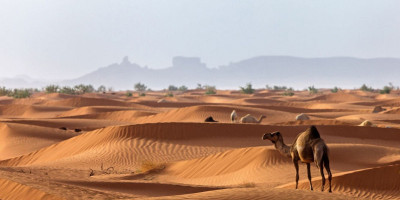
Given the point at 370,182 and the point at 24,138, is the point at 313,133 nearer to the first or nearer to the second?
the point at 370,182

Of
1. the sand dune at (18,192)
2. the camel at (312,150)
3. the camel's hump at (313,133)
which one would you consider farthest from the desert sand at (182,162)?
the camel's hump at (313,133)

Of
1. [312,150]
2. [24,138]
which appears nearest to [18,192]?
[312,150]

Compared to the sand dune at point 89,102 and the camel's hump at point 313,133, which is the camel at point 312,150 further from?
the sand dune at point 89,102

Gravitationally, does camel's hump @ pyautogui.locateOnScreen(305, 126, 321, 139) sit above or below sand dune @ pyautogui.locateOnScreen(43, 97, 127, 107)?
below

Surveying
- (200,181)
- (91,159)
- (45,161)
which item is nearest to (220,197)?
(200,181)

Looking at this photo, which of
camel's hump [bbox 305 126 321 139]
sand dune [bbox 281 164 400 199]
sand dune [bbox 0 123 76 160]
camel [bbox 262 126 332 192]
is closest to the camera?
camel [bbox 262 126 332 192]

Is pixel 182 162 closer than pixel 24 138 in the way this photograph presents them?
Yes

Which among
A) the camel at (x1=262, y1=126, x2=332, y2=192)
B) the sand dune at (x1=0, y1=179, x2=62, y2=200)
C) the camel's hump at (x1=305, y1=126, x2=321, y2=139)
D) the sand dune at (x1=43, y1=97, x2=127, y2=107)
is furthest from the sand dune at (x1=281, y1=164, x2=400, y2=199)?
the sand dune at (x1=43, y1=97, x2=127, y2=107)

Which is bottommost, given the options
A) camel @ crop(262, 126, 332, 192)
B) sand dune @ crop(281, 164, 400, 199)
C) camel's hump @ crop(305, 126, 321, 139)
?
sand dune @ crop(281, 164, 400, 199)

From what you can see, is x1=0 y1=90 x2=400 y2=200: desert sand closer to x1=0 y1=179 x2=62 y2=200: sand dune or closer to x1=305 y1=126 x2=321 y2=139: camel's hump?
x1=0 y1=179 x2=62 y2=200: sand dune

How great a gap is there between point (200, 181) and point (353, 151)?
5.49 m

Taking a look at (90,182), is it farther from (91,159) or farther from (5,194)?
(91,159)

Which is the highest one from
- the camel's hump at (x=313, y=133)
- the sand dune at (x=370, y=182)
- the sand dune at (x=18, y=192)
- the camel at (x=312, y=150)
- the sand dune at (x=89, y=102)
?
the sand dune at (x=89, y=102)

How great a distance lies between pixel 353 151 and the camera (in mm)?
21734
